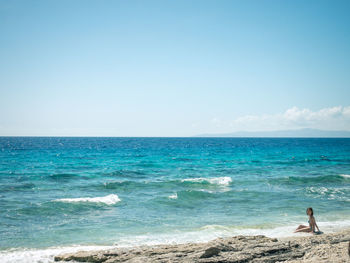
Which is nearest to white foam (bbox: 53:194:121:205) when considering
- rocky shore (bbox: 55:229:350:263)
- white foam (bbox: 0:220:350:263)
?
white foam (bbox: 0:220:350:263)

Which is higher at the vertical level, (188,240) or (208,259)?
(208,259)

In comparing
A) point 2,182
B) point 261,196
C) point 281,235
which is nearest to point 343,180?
point 261,196

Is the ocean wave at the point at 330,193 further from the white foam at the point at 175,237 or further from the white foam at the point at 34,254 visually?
the white foam at the point at 34,254

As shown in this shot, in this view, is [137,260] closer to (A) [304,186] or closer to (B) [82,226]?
(B) [82,226]

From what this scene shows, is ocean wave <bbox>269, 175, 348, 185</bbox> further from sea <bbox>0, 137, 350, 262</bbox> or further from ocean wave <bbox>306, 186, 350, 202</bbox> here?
ocean wave <bbox>306, 186, 350, 202</bbox>

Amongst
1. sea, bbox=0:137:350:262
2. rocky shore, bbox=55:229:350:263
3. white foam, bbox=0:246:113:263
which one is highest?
rocky shore, bbox=55:229:350:263

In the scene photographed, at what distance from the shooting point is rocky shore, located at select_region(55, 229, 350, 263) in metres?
7.93

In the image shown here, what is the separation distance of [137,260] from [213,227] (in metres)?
5.75

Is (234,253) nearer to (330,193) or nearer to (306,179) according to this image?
(330,193)

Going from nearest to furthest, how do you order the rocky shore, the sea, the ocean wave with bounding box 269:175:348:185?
the rocky shore, the sea, the ocean wave with bounding box 269:175:348:185

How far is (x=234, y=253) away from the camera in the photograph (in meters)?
8.30

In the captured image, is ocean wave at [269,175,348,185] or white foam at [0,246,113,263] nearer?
white foam at [0,246,113,263]

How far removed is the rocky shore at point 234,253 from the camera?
7930mm

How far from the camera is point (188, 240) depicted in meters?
11.4
